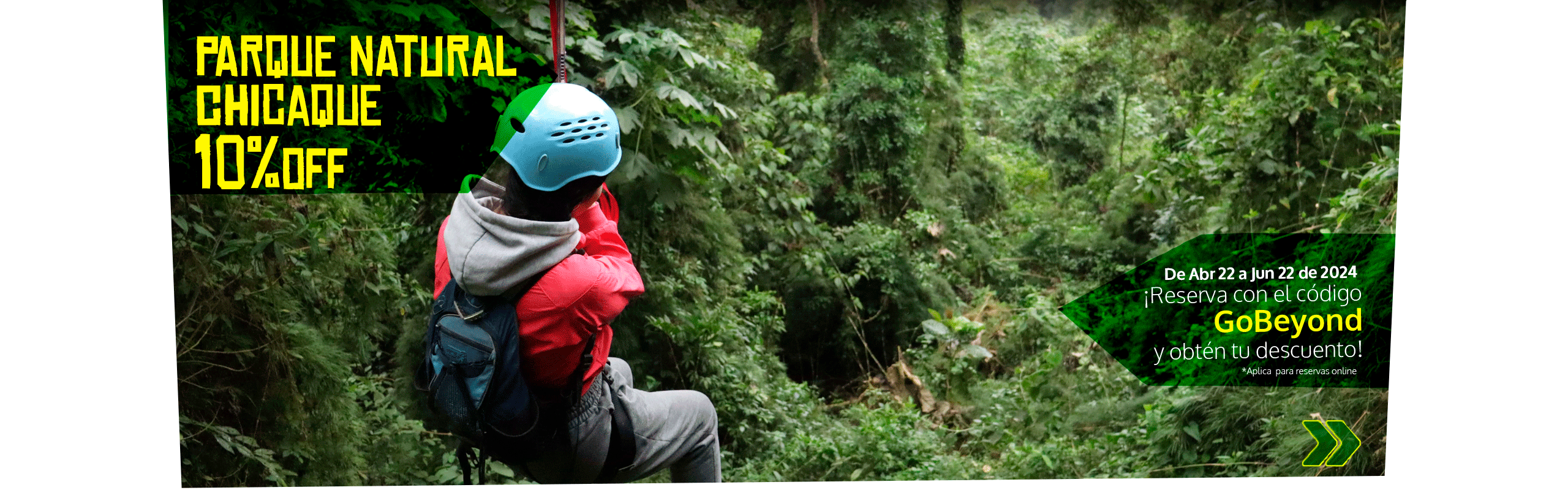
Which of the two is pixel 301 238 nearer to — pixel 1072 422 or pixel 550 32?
pixel 550 32

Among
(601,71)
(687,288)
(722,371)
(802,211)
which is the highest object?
(601,71)

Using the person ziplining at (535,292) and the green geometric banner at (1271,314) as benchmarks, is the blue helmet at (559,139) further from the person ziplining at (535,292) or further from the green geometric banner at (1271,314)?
the green geometric banner at (1271,314)

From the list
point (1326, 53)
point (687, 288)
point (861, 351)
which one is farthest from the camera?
point (861, 351)

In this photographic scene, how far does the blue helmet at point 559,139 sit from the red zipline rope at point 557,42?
0.24 metres

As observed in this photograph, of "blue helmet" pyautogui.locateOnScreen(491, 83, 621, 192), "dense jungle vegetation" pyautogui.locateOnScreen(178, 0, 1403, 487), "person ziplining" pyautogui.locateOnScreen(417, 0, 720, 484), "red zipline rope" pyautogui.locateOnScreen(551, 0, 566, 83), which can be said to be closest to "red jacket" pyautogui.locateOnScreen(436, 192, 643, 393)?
"person ziplining" pyautogui.locateOnScreen(417, 0, 720, 484)

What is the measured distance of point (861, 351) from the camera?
4.34 m

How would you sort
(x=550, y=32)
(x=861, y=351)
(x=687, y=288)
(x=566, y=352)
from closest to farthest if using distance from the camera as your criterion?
(x=566, y=352), (x=550, y=32), (x=687, y=288), (x=861, y=351)

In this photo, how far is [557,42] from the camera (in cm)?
328

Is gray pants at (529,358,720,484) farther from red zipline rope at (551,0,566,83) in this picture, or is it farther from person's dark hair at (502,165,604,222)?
red zipline rope at (551,0,566,83)

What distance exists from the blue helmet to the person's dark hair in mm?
18

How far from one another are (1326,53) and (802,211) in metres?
1.94

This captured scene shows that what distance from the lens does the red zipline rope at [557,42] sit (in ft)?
10.4

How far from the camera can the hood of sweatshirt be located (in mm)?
2811

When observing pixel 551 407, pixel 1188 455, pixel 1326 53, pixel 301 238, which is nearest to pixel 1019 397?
pixel 1188 455
